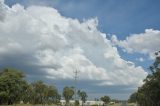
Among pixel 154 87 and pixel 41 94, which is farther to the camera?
pixel 41 94

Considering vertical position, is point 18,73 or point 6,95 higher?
point 18,73

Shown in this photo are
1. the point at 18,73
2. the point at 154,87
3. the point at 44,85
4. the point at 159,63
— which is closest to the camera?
the point at 159,63

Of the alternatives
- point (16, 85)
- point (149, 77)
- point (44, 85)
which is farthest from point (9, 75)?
point (149, 77)

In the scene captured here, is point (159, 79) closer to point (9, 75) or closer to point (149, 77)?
point (149, 77)

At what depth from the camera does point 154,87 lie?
75438mm

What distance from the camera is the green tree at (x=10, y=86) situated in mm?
103406

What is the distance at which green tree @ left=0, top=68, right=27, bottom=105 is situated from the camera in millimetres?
103406

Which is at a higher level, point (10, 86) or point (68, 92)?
point (68, 92)

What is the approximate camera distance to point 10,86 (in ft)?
345

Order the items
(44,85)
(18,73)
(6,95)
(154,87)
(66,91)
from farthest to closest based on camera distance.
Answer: (66,91)
(44,85)
(18,73)
(6,95)
(154,87)

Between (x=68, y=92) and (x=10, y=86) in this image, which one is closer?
(x=10, y=86)

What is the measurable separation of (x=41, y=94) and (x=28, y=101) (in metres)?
6.52

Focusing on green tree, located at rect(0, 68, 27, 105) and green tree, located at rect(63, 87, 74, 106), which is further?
green tree, located at rect(63, 87, 74, 106)

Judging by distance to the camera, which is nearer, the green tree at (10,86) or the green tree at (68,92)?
the green tree at (10,86)
